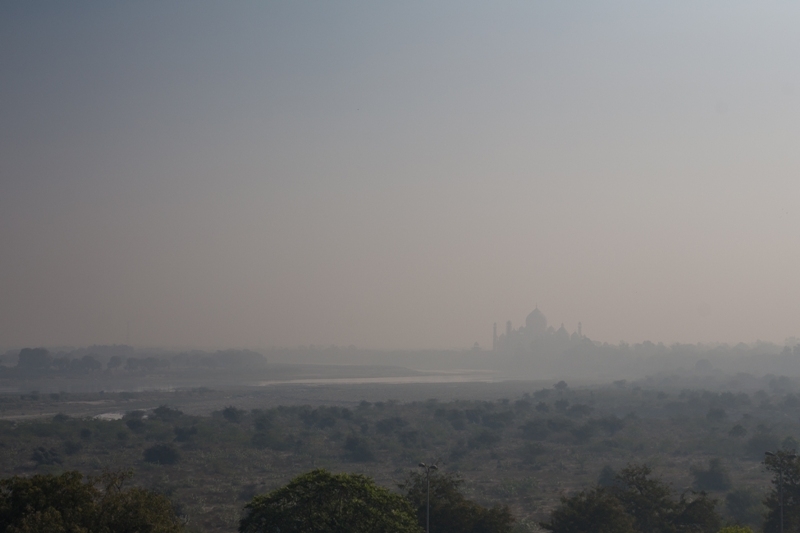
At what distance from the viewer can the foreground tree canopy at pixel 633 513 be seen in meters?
25.2

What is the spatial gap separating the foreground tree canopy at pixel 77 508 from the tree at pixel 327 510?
106 inches

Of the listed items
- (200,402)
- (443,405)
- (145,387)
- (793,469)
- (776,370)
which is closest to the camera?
(793,469)

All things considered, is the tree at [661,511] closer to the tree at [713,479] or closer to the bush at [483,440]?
the tree at [713,479]

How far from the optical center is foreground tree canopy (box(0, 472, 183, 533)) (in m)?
16.7

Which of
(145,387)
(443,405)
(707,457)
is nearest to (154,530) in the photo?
(707,457)

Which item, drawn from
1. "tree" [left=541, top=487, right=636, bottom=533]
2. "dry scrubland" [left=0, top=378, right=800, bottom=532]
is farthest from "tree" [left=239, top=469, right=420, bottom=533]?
"dry scrubland" [left=0, top=378, right=800, bottom=532]

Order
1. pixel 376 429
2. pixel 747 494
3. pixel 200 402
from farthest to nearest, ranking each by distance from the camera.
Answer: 1. pixel 200 402
2. pixel 376 429
3. pixel 747 494

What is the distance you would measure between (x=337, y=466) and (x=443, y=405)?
37895mm

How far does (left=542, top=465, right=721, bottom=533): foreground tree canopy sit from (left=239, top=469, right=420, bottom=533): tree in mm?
8165

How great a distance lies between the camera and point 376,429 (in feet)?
216

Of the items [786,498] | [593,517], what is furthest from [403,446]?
[786,498]

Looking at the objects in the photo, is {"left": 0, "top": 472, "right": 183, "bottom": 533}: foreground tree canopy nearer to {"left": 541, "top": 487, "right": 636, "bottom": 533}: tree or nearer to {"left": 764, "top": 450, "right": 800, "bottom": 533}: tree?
{"left": 541, "top": 487, "right": 636, "bottom": 533}: tree

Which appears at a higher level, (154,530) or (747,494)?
(154,530)

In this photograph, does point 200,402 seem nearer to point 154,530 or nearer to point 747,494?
point 747,494
